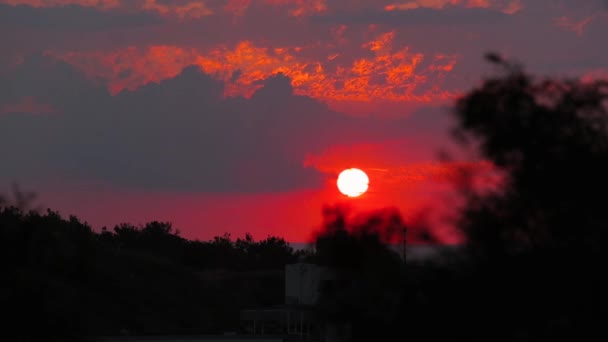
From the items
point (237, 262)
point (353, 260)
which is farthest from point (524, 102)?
point (237, 262)

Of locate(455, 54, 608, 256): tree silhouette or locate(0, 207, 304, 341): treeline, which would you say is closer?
locate(455, 54, 608, 256): tree silhouette

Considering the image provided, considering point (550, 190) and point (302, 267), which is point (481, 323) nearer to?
point (550, 190)

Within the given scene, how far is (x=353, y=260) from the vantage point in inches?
766

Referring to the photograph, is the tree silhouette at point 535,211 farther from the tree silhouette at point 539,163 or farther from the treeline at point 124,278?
the treeline at point 124,278

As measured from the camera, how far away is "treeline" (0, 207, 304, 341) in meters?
24.2

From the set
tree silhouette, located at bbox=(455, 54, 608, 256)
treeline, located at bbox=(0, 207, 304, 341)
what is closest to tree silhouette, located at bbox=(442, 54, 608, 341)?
tree silhouette, located at bbox=(455, 54, 608, 256)

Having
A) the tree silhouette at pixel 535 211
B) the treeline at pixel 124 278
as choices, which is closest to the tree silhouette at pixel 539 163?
the tree silhouette at pixel 535 211

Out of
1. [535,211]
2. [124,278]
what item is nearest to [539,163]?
[535,211]

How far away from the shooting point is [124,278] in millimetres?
70125

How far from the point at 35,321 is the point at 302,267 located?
2027 cm

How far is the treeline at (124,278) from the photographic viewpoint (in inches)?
953

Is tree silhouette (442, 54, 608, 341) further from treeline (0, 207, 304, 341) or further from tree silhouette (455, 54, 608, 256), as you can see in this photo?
treeline (0, 207, 304, 341)

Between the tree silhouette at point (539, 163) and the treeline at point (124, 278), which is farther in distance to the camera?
the treeline at point (124, 278)

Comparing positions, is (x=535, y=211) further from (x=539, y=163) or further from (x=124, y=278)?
(x=124, y=278)
